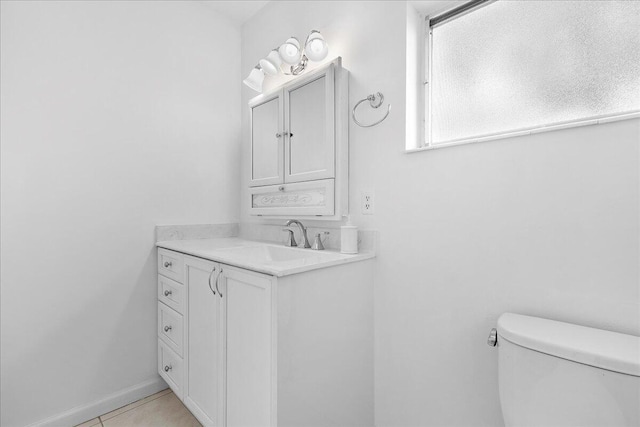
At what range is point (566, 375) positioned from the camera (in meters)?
0.77

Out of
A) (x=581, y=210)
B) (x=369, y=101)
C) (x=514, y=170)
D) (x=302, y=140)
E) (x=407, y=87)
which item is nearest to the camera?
(x=581, y=210)

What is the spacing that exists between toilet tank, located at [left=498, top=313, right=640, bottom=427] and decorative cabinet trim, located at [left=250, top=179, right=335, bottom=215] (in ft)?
2.93

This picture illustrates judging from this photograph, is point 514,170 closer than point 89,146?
Yes

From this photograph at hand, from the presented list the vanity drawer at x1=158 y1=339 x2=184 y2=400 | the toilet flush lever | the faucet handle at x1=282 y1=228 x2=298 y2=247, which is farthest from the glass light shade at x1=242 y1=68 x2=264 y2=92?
the toilet flush lever

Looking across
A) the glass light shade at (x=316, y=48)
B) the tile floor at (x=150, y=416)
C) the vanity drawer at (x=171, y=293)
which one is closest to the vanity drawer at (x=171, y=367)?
the tile floor at (x=150, y=416)

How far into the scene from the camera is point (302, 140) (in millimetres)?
1622

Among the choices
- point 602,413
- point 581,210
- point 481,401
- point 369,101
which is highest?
point 369,101

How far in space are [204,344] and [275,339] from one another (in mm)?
551

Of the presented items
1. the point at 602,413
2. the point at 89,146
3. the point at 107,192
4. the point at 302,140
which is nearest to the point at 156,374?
the point at 107,192

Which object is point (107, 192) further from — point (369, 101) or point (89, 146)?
point (369, 101)

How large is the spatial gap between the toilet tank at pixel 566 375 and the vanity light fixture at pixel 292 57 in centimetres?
145

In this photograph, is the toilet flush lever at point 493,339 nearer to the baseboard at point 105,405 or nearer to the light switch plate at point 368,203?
the light switch plate at point 368,203

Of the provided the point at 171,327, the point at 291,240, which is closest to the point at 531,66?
the point at 291,240

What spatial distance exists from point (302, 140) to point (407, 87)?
58 cm
